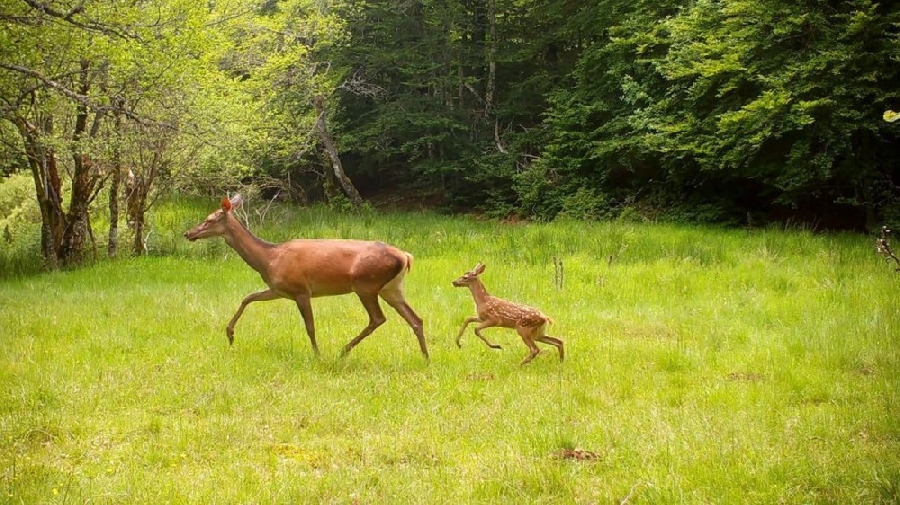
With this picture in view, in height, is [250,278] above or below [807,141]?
below

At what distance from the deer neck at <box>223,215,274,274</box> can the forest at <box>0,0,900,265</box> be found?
7.80 feet

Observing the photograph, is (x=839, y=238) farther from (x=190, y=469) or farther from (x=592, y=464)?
(x=190, y=469)

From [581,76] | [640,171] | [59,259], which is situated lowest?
[59,259]

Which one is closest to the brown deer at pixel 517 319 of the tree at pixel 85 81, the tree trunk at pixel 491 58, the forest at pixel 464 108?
the tree at pixel 85 81

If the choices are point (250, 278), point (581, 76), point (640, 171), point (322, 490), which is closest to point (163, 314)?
point (250, 278)

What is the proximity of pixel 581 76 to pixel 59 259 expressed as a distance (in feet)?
44.0

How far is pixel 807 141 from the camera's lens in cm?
1455

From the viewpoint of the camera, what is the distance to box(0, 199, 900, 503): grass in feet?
15.9

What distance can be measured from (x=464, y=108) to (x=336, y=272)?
1840 cm

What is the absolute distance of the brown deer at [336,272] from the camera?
7.76 m

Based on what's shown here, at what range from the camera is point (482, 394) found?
682 cm

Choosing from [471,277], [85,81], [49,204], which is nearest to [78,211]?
[49,204]

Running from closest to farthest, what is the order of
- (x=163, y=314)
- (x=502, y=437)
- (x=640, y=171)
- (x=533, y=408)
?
(x=502, y=437) < (x=533, y=408) < (x=163, y=314) < (x=640, y=171)

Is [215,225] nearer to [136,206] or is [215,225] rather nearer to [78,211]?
[78,211]
